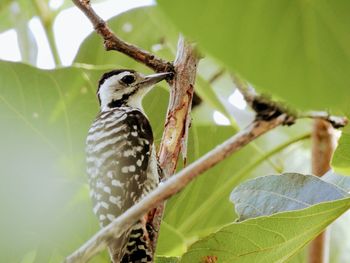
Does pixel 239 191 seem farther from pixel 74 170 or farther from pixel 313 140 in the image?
pixel 74 170

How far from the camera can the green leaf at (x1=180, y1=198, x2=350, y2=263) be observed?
3.63 feet

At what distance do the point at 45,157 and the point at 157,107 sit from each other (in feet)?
1.33

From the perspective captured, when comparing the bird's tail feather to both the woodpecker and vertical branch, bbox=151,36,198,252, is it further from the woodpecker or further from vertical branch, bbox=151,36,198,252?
vertical branch, bbox=151,36,198,252

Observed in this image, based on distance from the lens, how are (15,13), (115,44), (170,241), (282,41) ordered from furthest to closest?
(15,13), (170,241), (115,44), (282,41)

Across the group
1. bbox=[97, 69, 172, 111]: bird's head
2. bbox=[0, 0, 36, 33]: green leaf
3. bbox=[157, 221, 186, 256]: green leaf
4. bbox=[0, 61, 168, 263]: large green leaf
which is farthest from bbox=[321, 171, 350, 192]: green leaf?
bbox=[0, 0, 36, 33]: green leaf

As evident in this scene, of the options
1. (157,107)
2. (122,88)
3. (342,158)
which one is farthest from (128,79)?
(342,158)

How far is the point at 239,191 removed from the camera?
53.7 inches

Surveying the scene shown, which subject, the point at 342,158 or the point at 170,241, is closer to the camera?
the point at 342,158

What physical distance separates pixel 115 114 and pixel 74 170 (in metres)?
0.39

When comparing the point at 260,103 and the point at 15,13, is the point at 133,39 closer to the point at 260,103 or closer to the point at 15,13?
the point at 15,13

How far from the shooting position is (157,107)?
171 cm

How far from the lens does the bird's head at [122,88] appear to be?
72.8 inches

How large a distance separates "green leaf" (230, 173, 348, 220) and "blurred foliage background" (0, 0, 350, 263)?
13 cm

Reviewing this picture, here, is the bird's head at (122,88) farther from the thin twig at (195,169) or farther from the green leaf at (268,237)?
the thin twig at (195,169)
